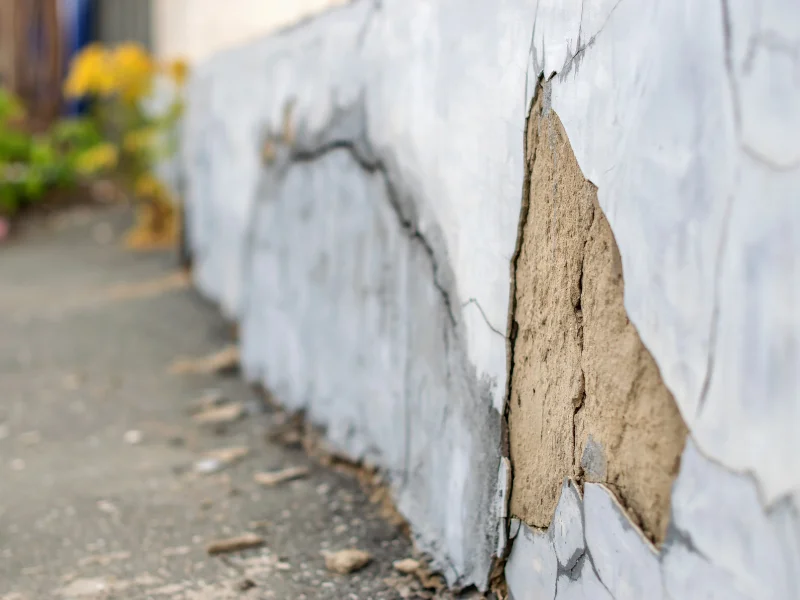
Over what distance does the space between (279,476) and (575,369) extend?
1.01m

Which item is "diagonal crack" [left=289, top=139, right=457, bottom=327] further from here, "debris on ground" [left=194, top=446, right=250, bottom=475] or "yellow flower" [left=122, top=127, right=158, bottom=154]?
"yellow flower" [left=122, top=127, right=158, bottom=154]

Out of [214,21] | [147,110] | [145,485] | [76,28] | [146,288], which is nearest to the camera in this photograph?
[145,485]

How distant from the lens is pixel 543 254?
111cm

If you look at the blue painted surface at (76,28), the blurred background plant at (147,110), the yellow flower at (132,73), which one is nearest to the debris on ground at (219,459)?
the blurred background plant at (147,110)

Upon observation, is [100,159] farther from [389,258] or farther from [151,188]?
[389,258]

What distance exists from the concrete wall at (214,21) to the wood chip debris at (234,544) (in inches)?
50.1

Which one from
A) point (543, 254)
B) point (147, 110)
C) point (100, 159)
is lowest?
point (543, 254)

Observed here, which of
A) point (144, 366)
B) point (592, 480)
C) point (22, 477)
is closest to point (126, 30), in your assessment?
point (144, 366)

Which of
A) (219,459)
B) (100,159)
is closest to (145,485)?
(219,459)

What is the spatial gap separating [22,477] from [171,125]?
2.82m

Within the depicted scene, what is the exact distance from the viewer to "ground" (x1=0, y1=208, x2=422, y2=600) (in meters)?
1.44

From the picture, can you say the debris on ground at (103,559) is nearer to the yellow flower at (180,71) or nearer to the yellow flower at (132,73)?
the yellow flower at (180,71)

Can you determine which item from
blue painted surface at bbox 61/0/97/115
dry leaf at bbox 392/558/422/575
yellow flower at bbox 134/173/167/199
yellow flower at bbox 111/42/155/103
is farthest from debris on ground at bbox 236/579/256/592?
blue painted surface at bbox 61/0/97/115

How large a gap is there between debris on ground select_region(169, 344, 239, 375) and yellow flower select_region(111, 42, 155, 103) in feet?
8.17
